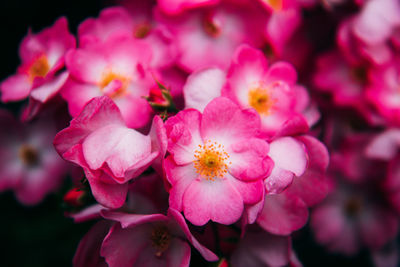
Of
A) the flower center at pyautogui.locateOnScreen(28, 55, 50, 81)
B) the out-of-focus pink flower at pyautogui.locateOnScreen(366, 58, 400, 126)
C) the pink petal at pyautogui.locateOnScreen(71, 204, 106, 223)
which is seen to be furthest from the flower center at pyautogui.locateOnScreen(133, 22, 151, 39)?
the out-of-focus pink flower at pyautogui.locateOnScreen(366, 58, 400, 126)

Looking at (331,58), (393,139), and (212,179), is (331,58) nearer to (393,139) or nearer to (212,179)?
(393,139)

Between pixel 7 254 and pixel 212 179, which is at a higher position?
pixel 212 179

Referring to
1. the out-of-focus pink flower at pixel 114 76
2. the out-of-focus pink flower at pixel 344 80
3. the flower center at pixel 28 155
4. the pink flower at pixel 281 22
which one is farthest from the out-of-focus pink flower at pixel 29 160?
the out-of-focus pink flower at pixel 344 80

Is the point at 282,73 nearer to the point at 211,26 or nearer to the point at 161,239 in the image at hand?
the point at 211,26

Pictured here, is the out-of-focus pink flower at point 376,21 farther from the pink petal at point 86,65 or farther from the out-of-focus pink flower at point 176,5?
the pink petal at point 86,65

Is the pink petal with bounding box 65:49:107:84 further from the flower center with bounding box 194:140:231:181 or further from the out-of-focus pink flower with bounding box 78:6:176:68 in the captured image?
the flower center with bounding box 194:140:231:181

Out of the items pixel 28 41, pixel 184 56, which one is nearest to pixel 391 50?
pixel 184 56

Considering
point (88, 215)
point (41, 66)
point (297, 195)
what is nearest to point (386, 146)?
point (297, 195)
